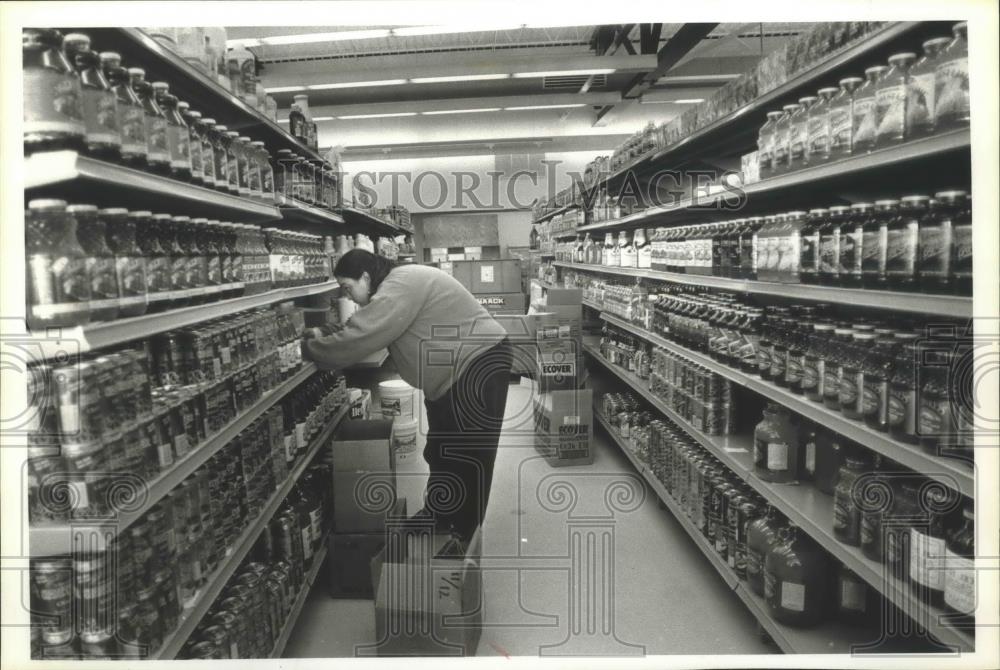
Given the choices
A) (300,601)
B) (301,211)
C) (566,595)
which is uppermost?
(301,211)

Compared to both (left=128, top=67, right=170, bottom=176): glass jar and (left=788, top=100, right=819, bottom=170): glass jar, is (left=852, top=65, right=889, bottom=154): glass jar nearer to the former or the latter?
(left=788, top=100, right=819, bottom=170): glass jar

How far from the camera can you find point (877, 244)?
6.20 ft

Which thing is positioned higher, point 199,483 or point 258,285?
point 258,285

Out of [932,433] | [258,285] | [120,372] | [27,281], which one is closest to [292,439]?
[258,285]

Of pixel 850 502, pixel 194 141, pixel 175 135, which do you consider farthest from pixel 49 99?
pixel 850 502

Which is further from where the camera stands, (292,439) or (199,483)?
(292,439)

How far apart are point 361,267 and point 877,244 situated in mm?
2337

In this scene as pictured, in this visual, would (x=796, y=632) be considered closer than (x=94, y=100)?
A: No

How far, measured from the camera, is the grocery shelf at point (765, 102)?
5.99 feet

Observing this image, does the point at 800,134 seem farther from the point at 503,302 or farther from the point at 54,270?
the point at 503,302

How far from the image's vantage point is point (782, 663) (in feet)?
6.21

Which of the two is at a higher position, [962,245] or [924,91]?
[924,91]

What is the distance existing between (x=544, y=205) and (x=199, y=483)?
27.2 ft

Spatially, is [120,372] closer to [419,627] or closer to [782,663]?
[419,627]
